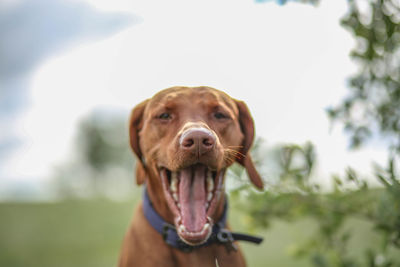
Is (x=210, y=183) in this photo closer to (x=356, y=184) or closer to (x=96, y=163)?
(x=356, y=184)

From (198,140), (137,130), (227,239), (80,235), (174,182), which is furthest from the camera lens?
(80,235)

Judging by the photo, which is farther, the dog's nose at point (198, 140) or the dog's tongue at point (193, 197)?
the dog's tongue at point (193, 197)

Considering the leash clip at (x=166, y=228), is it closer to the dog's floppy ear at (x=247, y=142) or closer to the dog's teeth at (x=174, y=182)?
the dog's teeth at (x=174, y=182)

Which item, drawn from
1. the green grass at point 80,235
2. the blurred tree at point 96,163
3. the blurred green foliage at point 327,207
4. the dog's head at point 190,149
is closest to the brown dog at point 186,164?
the dog's head at point 190,149

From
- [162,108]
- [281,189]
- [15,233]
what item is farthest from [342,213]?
[15,233]

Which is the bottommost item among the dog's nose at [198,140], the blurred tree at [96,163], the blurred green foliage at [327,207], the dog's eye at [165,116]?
the blurred tree at [96,163]

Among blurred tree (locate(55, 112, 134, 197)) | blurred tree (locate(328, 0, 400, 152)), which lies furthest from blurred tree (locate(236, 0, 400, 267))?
blurred tree (locate(55, 112, 134, 197))

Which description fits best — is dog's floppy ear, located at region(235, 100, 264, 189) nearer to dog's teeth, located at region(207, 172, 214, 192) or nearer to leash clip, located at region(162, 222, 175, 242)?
dog's teeth, located at region(207, 172, 214, 192)

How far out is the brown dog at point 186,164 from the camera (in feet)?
7.45

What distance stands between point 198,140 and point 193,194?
0.41 m

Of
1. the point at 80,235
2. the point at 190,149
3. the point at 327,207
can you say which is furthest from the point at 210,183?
the point at 80,235

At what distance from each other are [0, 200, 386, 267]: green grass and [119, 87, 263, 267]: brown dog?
10.9ft

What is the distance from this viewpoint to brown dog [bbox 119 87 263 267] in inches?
89.4

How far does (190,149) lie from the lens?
221cm
